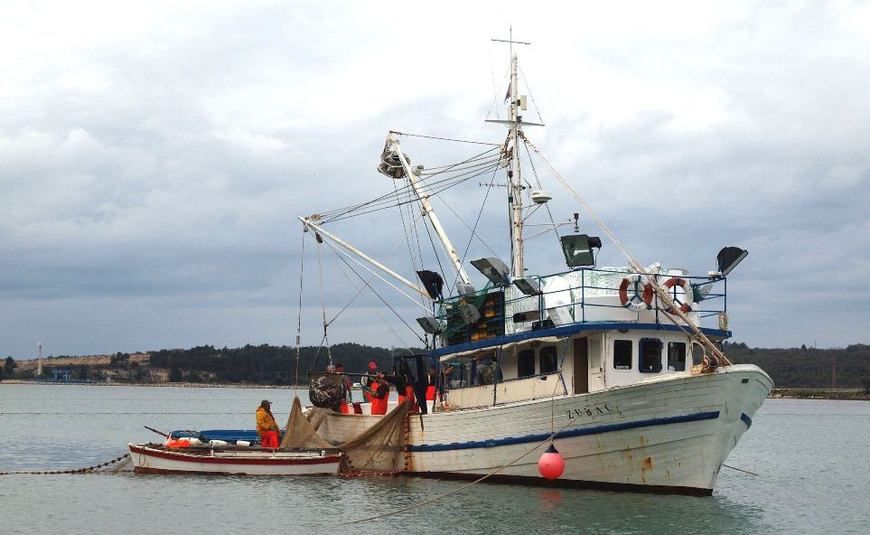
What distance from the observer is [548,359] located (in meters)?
24.1

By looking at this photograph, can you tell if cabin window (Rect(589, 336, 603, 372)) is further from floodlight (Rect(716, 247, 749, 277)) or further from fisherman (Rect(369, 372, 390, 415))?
fisherman (Rect(369, 372, 390, 415))

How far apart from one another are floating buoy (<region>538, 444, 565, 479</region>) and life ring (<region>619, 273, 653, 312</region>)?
3.67m

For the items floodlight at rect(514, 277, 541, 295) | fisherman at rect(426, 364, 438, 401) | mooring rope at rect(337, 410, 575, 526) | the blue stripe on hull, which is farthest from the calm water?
floodlight at rect(514, 277, 541, 295)

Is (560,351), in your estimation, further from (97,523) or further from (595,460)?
(97,523)

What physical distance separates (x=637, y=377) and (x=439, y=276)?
23.0 feet

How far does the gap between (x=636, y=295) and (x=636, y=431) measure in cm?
312

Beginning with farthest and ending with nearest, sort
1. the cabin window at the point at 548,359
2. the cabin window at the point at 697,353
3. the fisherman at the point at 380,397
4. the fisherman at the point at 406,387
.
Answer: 1. the fisherman at the point at 380,397
2. the fisherman at the point at 406,387
3. the cabin window at the point at 697,353
4. the cabin window at the point at 548,359

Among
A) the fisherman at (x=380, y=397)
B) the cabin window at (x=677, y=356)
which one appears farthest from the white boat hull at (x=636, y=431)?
the fisherman at (x=380, y=397)

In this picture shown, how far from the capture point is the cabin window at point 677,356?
23.5 m

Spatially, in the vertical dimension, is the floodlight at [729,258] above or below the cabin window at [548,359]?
above

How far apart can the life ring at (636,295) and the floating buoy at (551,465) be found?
3.67 meters

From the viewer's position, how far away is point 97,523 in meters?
21.2

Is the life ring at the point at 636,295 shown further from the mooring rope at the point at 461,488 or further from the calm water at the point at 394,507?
the calm water at the point at 394,507

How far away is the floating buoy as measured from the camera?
2162 cm
